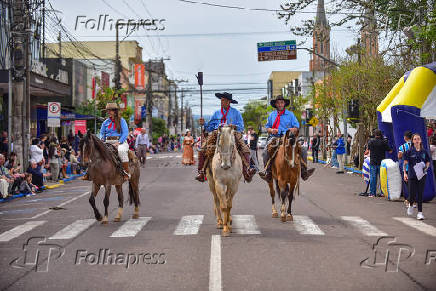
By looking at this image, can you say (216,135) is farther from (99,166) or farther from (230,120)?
(99,166)

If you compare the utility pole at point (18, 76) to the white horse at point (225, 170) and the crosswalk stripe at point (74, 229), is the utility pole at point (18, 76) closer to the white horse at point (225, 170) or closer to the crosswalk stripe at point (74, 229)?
the crosswalk stripe at point (74, 229)

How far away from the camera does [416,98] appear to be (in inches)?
601

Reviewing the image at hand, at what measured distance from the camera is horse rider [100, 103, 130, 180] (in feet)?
40.3

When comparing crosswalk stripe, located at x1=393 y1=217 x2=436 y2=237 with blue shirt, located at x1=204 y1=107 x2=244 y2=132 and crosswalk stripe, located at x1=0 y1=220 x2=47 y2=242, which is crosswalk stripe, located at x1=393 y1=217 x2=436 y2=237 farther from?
crosswalk stripe, located at x1=0 y1=220 x2=47 y2=242

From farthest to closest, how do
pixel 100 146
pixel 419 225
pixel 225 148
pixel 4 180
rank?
pixel 4 180, pixel 100 146, pixel 419 225, pixel 225 148

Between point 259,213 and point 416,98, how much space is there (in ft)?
19.5

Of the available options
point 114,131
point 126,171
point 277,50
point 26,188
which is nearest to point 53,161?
point 26,188

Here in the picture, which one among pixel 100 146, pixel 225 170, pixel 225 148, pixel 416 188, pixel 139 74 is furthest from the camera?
pixel 139 74

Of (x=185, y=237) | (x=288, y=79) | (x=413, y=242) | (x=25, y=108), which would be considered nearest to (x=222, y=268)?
(x=185, y=237)

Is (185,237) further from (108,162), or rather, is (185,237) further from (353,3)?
(353,3)

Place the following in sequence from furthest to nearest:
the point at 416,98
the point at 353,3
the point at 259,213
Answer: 1. the point at 353,3
2. the point at 416,98
3. the point at 259,213

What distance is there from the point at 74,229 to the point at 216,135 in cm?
341

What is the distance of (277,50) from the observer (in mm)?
35281

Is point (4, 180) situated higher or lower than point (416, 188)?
lower
